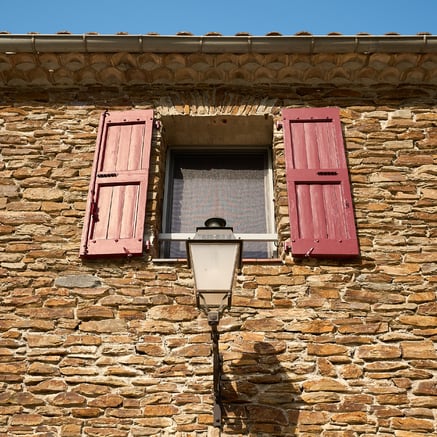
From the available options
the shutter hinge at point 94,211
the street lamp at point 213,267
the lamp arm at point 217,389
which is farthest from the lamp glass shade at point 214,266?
the shutter hinge at point 94,211

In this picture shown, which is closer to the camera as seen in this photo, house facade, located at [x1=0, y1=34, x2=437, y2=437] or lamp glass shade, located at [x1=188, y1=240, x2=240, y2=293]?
lamp glass shade, located at [x1=188, y1=240, x2=240, y2=293]

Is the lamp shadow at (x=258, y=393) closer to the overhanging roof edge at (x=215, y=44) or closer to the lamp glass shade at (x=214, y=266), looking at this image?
the lamp glass shade at (x=214, y=266)

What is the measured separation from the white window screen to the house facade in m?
0.02

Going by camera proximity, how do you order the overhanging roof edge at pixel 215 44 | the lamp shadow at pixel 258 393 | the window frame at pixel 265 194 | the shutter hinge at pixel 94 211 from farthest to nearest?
the overhanging roof edge at pixel 215 44
the window frame at pixel 265 194
the shutter hinge at pixel 94 211
the lamp shadow at pixel 258 393

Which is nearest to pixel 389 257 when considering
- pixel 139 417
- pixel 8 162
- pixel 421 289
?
pixel 421 289

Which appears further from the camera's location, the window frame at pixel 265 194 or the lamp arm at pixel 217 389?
the window frame at pixel 265 194

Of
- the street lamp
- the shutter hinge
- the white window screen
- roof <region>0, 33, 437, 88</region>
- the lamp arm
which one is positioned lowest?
the lamp arm

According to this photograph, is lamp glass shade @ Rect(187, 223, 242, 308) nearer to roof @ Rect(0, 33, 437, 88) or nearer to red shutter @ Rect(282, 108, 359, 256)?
red shutter @ Rect(282, 108, 359, 256)

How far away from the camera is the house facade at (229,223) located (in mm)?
3451

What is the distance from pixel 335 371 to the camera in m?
3.54

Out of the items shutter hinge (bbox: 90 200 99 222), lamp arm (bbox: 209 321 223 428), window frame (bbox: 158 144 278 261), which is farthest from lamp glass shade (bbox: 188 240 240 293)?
shutter hinge (bbox: 90 200 99 222)

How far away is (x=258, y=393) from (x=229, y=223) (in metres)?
1.84

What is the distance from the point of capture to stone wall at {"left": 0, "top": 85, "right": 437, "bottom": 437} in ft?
A: 11.1

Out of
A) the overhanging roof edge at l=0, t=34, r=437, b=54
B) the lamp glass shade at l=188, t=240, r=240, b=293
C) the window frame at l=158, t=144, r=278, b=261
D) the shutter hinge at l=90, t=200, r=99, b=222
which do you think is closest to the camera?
the lamp glass shade at l=188, t=240, r=240, b=293
